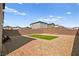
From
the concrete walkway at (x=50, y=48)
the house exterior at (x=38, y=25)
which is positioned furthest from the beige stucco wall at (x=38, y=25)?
the concrete walkway at (x=50, y=48)

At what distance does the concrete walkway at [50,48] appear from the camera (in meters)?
4.31

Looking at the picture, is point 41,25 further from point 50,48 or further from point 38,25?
point 50,48

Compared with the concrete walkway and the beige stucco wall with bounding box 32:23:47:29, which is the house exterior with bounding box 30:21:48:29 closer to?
the beige stucco wall with bounding box 32:23:47:29

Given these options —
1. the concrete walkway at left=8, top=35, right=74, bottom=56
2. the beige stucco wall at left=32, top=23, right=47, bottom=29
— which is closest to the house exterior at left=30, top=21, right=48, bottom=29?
the beige stucco wall at left=32, top=23, right=47, bottom=29

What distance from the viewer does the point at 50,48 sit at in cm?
433

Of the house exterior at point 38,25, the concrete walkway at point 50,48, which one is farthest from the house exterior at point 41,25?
the concrete walkway at point 50,48

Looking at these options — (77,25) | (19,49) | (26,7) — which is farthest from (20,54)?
(77,25)

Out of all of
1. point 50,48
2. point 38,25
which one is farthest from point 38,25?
point 50,48

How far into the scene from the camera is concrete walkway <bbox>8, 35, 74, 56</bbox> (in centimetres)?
431

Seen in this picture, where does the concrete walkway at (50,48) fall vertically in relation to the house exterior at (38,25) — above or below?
below

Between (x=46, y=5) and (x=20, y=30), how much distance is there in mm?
577

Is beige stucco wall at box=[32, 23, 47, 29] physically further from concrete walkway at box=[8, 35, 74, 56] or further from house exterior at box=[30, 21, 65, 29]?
concrete walkway at box=[8, 35, 74, 56]

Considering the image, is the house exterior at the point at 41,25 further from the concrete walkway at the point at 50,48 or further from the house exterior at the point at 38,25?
the concrete walkway at the point at 50,48

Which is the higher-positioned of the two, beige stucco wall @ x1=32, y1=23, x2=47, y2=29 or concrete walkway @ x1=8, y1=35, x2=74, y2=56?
beige stucco wall @ x1=32, y1=23, x2=47, y2=29
